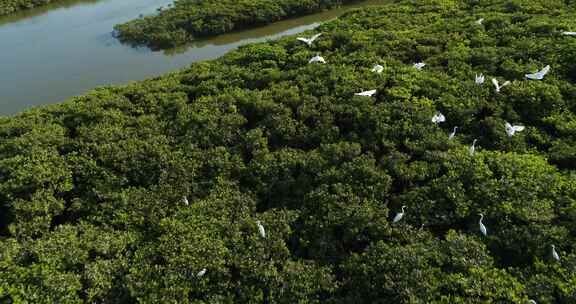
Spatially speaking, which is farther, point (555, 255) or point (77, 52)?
point (77, 52)

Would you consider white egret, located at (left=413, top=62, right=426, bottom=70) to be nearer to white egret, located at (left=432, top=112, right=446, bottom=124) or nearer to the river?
white egret, located at (left=432, top=112, right=446, bottom=124)

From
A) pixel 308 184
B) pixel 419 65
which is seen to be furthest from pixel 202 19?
pixel 308 184

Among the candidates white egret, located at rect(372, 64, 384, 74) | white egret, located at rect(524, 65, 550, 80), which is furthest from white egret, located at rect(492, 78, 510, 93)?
white egret, located at rect(372, 64, 384, 74)

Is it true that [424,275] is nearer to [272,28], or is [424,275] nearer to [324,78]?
[324,78]

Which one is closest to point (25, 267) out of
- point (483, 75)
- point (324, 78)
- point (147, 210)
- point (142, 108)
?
point (147, 210)

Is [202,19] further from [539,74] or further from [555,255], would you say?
[555,255]
